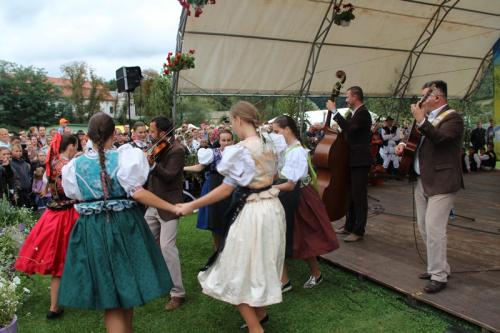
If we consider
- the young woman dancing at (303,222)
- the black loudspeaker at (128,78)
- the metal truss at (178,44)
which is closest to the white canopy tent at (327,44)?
the metal truss at (178,44)

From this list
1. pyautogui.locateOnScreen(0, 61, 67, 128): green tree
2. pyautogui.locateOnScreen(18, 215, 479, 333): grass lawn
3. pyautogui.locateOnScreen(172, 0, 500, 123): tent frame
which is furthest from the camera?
pyautogui.locateOnScreen(0, 61, 67, 128): green tree

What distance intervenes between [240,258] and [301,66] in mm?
9795

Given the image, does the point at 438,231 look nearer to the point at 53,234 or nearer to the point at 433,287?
the point at 433,287

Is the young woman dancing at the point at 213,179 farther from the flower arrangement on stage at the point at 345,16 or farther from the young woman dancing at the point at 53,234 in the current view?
the flower arrangement on stage at the point at 345,16

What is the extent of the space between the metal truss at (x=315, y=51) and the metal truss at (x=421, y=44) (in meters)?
3.11

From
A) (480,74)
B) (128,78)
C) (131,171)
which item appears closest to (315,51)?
(480,74)

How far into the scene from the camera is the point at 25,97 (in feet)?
130

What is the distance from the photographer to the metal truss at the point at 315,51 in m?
10.5

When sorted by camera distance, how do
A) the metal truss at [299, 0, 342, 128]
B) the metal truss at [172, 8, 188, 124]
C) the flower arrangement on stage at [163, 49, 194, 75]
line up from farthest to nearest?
the metal truss at [299, 0, 342, 128] → the metal truss at [172, 8, 188, 124] → the flower arrangement on stage at [163, 49, 194, 75]

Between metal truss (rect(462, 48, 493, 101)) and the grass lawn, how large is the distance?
42.3 ft

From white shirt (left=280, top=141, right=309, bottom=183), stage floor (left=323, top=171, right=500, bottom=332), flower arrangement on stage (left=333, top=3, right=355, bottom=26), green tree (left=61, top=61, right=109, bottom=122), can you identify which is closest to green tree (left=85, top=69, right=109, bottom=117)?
green tree (left=61, top=61, right=109, bottom=122)

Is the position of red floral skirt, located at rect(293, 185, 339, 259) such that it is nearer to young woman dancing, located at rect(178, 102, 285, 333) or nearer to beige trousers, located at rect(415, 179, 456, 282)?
beige trousers, located at rect(415, 179, 456, 282)

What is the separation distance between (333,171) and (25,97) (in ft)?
138

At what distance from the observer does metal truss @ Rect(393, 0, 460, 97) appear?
442 inches
